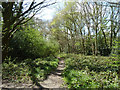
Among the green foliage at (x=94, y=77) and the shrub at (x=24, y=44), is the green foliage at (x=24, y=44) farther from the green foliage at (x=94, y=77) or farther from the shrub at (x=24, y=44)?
the green foliage at (x=94, y=77)

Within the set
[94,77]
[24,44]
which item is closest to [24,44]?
[24,44]

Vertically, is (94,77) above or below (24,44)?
below

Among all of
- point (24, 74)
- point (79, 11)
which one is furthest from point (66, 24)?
point (24, 74)

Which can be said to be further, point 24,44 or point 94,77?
point 24,44

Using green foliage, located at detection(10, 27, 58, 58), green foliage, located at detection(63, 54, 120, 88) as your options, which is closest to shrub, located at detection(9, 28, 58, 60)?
green foliage, located at detection(10, 27, 58, 58)

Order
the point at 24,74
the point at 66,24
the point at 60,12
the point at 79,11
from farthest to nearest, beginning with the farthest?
the point at 66,24 → the point at 79,11 → the point at 60,12 → the point at 24,74

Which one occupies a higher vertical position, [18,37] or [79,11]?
[79,11]

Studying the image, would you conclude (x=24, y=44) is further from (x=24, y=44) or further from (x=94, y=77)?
(x=94, y=77)

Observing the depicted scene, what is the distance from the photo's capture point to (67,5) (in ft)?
39.2

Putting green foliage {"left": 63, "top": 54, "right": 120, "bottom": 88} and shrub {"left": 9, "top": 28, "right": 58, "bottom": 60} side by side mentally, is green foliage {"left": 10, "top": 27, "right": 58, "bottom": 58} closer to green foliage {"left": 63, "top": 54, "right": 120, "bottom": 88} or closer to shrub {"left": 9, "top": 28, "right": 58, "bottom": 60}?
shrub {"left": 9, "top": 28, "right": 58, "bottom": 60}

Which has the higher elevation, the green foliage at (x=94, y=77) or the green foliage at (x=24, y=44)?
the green foliage at (x=24, y=44)

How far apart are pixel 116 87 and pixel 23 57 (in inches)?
255

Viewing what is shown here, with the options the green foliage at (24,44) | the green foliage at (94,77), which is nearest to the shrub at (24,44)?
the green foliage at (24,44)

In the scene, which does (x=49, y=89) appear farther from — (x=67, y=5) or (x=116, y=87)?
(x=67, y=5)
